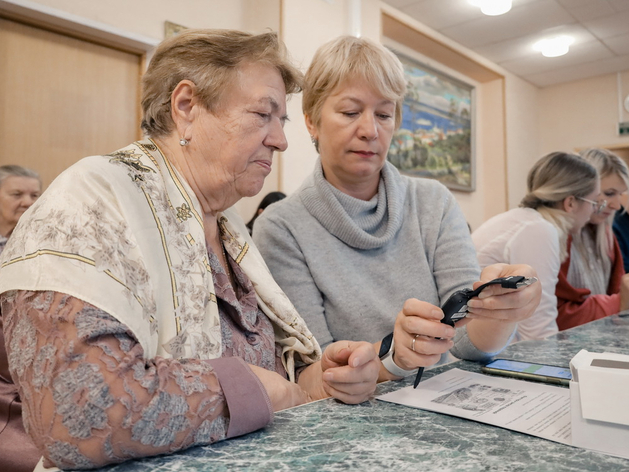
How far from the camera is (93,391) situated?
634mm

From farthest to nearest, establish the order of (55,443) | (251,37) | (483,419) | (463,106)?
(463,106)
(251,37)
(483,419)
(55,443)

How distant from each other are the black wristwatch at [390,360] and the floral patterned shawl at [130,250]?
14.0 inches

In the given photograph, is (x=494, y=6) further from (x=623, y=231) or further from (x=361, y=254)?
(x=361, y=254)

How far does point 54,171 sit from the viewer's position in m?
3.39

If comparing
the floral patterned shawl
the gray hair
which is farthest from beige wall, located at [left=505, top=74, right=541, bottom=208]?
the floral patterned shawl

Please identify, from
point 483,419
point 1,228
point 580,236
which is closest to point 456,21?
point 580,236

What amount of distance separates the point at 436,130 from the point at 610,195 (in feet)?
10.6

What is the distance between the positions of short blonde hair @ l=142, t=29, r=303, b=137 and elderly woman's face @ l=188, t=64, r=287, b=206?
0.07 ft

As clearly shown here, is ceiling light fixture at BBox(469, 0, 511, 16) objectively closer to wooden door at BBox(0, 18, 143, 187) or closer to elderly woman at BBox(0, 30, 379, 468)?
wooden door at BBox(0, 18, 143, 187)

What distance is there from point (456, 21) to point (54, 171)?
4130mm

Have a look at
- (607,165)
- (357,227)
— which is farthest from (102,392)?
(607,165)

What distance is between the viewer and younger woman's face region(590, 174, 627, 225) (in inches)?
112

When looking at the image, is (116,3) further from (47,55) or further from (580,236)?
(580,236)

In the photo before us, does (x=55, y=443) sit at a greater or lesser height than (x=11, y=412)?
greater
